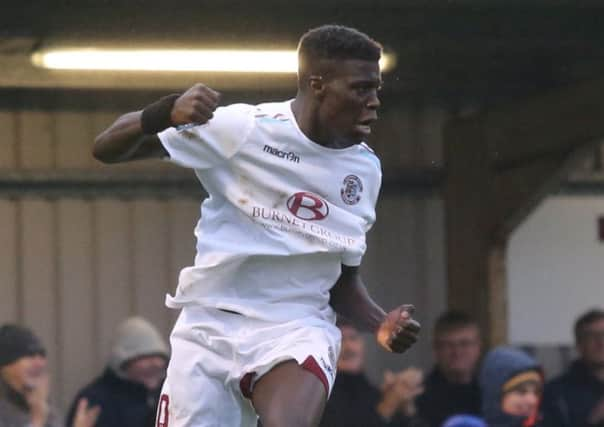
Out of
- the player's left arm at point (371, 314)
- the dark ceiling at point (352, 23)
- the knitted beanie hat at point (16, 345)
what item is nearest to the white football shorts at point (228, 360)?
the player's left arm at point (371, 314)

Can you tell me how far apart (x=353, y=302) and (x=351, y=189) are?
0.40m

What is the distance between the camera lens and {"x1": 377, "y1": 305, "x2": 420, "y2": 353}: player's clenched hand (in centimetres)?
573

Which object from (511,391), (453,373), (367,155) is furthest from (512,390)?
(367,155)

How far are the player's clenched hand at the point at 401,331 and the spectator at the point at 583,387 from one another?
13.6 feet

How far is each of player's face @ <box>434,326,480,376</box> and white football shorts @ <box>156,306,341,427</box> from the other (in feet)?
16.1

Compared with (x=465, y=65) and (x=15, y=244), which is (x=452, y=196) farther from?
(x=15, y=244)

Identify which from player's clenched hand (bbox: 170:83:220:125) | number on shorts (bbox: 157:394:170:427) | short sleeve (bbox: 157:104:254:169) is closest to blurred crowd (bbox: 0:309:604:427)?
number on shorts (bbox: 157:394:170:427)

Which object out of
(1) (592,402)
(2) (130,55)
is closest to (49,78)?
(2) (130,55)

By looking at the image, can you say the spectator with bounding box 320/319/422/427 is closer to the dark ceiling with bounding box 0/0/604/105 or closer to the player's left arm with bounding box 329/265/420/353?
the dark ceiling with bounding box 0/0/604/105

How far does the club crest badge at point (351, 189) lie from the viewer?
5.89 m

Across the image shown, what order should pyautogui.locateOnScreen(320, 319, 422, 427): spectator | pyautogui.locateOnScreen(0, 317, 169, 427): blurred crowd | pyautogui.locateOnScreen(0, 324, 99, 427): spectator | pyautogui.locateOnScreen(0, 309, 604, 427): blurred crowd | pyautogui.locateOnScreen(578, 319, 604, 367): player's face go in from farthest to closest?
pyautogui.locateOnScreen(578, 319, 604, 367): player's face < pyautogui.locateOnScreen(320, 319, 422, 427): spectator < pyautogui.locateOnScreen(0, 309, 604, 427): blurred crowd < pyautogui.locateOnScreen(0, 317, 169, 427): blurred crowd < pyautogui.locateOnScreen(0, 324, 99, 427): spectator

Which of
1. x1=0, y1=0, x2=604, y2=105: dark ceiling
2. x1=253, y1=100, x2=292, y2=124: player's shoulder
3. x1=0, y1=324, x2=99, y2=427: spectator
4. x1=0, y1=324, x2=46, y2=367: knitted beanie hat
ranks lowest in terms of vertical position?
x1=0, y1=324, x2=99, y2=427: spectator

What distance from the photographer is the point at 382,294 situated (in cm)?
1228

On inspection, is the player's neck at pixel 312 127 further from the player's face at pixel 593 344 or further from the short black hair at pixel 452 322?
the short black hair at pixel 452 322
